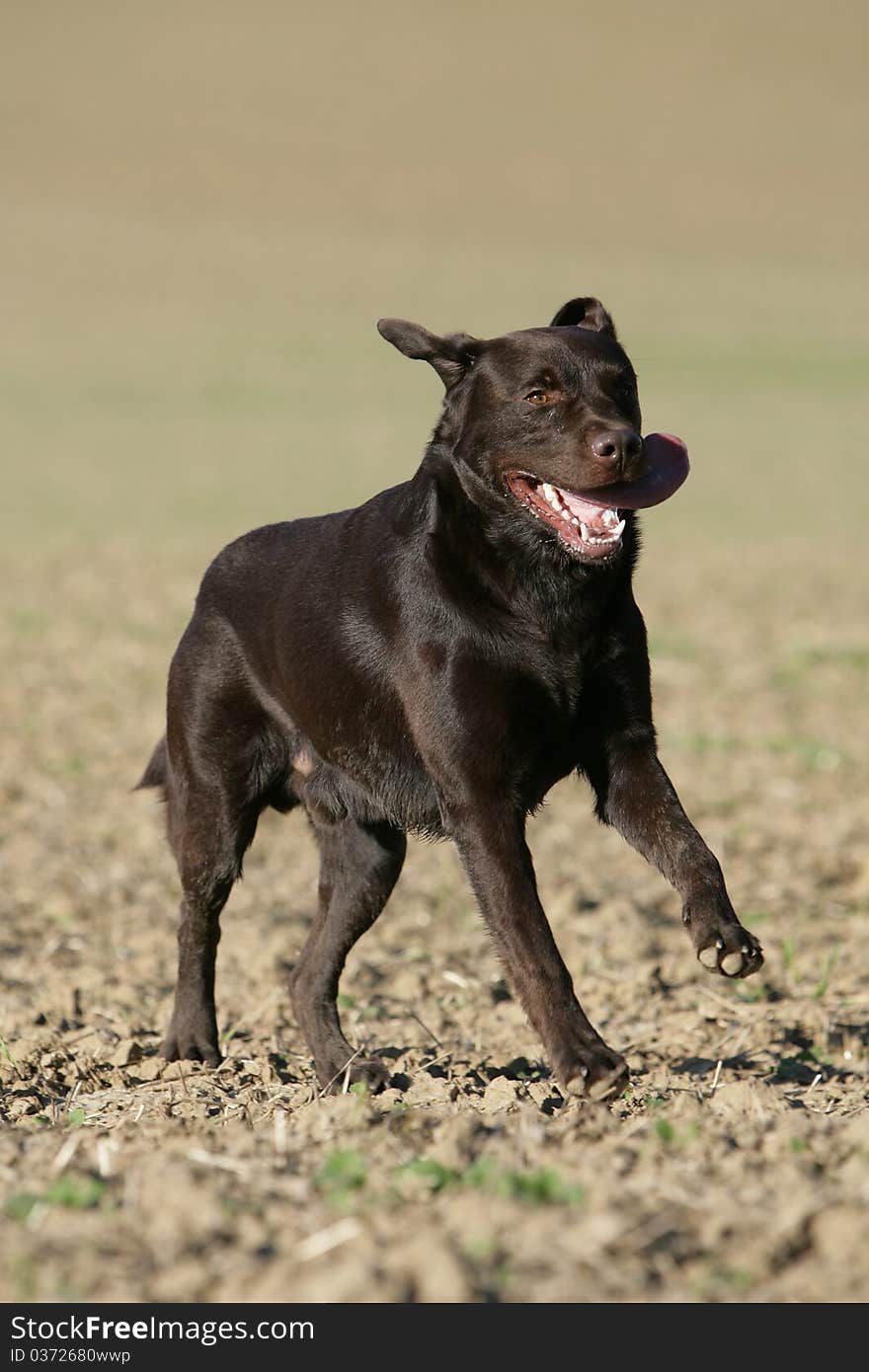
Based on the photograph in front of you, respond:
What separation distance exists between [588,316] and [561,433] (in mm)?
778

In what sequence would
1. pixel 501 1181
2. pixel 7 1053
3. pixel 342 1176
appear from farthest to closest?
pixel 7 1053 < pixel 342 1176 < pixel 501 1181

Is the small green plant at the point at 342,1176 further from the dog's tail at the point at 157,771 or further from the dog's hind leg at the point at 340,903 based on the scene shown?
the dog's tail at the point at 157,771

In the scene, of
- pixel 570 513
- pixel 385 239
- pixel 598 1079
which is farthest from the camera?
pixel 385 239

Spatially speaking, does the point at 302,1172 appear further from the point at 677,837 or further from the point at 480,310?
the point at 480,310

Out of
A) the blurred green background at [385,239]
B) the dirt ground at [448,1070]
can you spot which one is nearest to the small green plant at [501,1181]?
the dirt ground at [448,1070]

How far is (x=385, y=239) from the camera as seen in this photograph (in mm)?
52531

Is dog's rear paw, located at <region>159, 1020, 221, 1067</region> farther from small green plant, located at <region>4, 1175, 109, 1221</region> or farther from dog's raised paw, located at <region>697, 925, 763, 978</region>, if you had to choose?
small green plant, located at <region>4, 1175, 109, 1221</region>

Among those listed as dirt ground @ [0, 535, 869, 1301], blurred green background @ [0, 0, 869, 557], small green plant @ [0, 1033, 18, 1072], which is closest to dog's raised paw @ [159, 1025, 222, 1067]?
dirt ground @ [0, 535, 869, 1301]

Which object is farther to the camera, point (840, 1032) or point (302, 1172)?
point (840, 1032)

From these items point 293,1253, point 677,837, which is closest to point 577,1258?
point 293,1253

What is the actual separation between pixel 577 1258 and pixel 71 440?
32637 millimetres

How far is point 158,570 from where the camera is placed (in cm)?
1869

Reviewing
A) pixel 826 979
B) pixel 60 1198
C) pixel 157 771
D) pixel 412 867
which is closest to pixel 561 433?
pixel 157 771

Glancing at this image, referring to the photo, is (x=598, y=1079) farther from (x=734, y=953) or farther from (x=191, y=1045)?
(x=191, y=1045)
